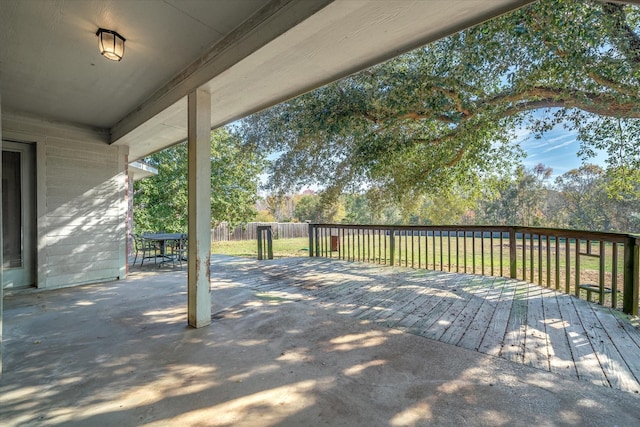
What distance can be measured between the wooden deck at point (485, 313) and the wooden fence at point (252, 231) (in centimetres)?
778

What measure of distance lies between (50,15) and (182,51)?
0.87 metres

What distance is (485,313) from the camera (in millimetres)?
3133

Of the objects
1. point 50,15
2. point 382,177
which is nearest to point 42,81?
point 50,15

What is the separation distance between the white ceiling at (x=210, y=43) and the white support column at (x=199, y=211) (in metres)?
0.26

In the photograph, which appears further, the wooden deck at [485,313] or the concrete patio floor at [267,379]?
the wooden deck at [485,313]

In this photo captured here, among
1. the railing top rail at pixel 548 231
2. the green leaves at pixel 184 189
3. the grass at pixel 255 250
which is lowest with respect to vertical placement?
the grass at pixel 255 250

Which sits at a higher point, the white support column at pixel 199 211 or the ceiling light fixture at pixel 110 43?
→ the ceiling light fixture at pixel 110 43

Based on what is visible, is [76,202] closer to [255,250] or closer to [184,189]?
[184,189]

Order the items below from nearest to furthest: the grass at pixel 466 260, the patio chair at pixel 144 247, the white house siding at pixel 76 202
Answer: the white house siding at pixel 76 202 < the grass at pixel 466 260 < the patio chair at pixel 144 247

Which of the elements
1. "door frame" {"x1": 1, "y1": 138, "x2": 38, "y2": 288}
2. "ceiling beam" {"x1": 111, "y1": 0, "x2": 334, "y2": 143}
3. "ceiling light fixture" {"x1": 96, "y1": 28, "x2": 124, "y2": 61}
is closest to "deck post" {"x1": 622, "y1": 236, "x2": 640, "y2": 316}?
"ceiling beam" {"x1": 111, "y1": 0, "x2": 334, "y2": 143}

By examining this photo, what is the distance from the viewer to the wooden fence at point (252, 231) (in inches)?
528

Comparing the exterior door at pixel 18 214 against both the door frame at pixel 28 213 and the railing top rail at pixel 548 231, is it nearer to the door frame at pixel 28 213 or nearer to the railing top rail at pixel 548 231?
the door frame at pixel 28 213

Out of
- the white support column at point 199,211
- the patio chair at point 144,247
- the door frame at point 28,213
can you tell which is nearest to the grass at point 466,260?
the patio chair at point 144,247

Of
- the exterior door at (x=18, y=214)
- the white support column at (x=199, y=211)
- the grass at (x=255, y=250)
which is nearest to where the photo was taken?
the white support column at (x=199, y=211)
